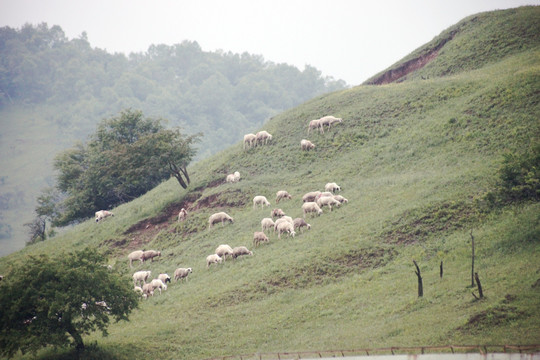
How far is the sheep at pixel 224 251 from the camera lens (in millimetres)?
39216

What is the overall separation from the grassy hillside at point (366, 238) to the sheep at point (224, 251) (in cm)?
96

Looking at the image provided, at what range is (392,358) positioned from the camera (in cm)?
2070

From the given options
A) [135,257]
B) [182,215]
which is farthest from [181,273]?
[182,215]

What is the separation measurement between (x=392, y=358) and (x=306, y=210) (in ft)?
74.1

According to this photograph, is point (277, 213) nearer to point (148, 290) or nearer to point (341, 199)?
point (341, 199)

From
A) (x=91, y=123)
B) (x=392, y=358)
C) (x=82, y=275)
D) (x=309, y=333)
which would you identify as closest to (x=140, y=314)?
(x=82, y=275)

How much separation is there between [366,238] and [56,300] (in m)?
18.4

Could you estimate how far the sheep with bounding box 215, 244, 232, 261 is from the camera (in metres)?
39.2

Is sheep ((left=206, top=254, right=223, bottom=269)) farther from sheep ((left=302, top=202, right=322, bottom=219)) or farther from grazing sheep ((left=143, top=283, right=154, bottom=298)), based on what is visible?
sheep ((left=302, top=202, right=322, bottom=219))

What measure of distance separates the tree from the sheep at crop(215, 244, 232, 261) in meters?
10.9

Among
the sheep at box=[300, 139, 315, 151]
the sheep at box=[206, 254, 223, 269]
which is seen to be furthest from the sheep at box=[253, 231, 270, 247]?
the sheep at box=[300, 139, 315, 151]

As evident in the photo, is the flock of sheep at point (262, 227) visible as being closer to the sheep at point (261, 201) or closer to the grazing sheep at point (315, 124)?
the sheep at point (261, 201)

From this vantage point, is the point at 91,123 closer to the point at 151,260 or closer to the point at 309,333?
the point at 151,260

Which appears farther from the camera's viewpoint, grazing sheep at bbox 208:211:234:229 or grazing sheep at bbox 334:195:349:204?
grazing sheep at bbox 208:211:234:229
